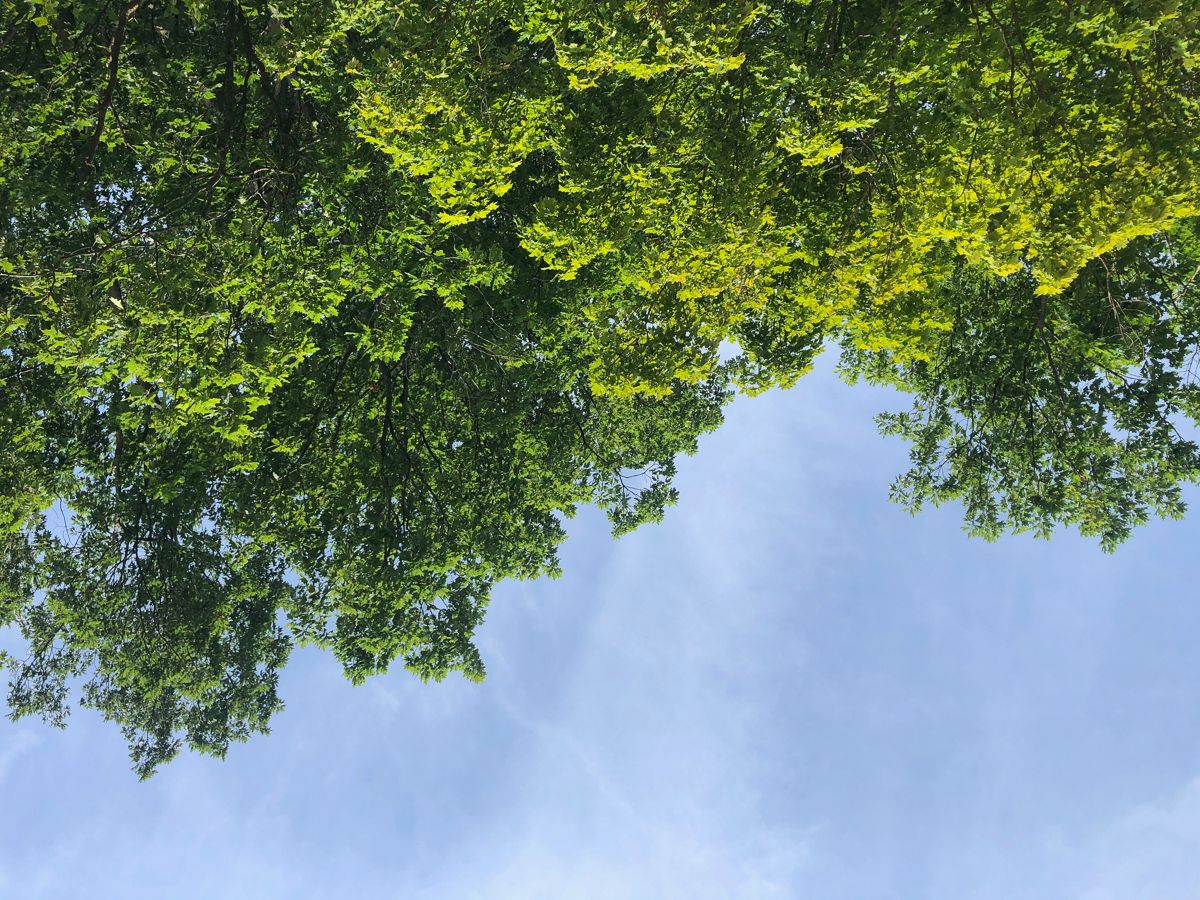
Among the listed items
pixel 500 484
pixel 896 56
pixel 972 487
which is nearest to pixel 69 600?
pixel 500 484

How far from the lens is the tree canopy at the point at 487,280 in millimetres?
9867

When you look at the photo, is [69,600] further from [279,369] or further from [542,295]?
[542,295]

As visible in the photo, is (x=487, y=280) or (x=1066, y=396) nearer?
(x=487, y=280)

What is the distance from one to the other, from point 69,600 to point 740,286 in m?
15.4

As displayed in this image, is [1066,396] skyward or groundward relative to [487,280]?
skyward

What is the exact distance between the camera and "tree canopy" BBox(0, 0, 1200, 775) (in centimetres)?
987

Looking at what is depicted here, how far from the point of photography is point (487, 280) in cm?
1391

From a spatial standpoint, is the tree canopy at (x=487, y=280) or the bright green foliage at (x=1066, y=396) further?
the bright green foliage at (x=1066, y=396)

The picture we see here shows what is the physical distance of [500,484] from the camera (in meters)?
16.8

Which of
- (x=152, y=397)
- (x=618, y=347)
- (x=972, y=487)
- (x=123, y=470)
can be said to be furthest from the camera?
(x=972, y=487)

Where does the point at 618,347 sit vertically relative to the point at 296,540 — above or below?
above

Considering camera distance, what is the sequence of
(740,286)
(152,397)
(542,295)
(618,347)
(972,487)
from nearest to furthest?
(152,397), (740,286), (618,347), (542,295), (972,487)

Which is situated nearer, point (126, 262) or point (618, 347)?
point (126, 262)

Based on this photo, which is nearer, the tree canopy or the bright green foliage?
the tree canopy
